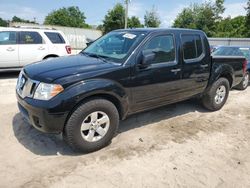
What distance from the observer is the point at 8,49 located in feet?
28.1

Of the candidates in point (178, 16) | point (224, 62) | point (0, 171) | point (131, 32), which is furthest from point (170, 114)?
point (178, 16)

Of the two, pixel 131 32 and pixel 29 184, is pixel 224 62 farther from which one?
pixel 29 184

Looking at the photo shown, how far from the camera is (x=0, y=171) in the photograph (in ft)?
10.7

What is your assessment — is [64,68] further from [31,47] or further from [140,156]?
[31,47]

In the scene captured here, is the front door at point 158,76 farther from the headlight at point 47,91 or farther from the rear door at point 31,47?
the rear door at point 31,47

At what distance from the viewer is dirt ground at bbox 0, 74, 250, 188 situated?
3.20m

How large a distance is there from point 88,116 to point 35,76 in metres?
0.94

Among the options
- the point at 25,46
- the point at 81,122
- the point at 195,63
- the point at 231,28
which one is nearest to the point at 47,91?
the point at 81,122

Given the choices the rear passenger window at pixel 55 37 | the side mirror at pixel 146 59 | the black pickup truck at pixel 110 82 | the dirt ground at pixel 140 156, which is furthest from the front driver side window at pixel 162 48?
the rear passenger window at pixel 55 37

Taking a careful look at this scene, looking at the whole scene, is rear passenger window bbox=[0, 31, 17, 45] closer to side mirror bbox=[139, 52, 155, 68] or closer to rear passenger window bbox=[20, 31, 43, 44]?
rear passenger window bbox=[20, 31, 43, 44]

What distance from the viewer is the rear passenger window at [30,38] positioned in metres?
8.83

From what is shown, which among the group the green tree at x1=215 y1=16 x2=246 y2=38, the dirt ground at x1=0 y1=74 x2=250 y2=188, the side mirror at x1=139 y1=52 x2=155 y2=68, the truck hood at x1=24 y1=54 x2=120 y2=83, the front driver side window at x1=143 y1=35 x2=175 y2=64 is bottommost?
the dirt ground at x1=0 y1=74 x2=250 y2=188

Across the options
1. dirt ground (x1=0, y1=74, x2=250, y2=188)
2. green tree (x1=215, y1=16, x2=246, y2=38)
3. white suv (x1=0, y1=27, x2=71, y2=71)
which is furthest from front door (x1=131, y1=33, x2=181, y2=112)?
green tree (x1=215, y1=16, x2=246, y2=38)

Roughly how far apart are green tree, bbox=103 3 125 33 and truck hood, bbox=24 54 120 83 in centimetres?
3783
